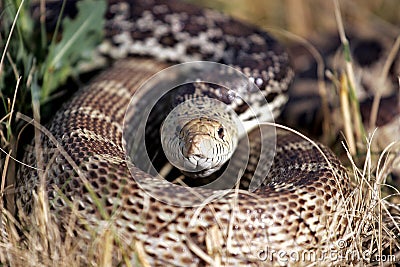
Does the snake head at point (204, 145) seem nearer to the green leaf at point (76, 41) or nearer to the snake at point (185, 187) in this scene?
the snake at point (185, 187)

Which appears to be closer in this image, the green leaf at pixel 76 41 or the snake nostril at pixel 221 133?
the snake nostril at pixel 221 133

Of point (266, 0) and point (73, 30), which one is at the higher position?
point (266, 0)

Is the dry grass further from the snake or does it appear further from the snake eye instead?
the snake eye

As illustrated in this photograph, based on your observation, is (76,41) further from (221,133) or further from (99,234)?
(99,234)

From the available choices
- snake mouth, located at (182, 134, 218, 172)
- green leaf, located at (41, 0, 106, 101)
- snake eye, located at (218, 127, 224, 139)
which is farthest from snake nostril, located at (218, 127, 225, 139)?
green leaf, located at (41, 0, 106, 101)

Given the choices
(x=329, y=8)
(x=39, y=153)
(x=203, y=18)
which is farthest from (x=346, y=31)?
(x=39, y=153)

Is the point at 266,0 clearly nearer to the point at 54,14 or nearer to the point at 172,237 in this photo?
the point at 54,14
